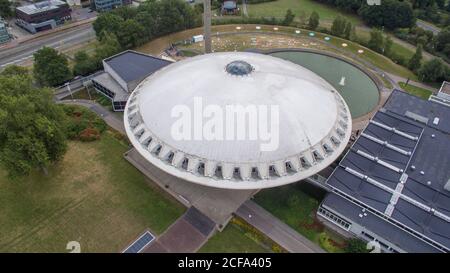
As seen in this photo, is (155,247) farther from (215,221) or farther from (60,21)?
(60,21)

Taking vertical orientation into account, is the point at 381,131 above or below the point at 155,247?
above

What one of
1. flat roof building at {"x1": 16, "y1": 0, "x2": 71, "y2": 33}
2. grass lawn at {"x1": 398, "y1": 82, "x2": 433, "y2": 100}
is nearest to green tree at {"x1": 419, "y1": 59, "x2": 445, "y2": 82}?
grass lawn at {"x1": 398, "y1": 82, "x2": 433, "y2": 100}

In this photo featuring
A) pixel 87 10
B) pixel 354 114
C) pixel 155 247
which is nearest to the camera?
pixel 155 247

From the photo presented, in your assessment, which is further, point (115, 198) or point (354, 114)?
point (354, 114)

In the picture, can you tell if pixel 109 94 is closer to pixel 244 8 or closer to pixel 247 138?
pixel 247 138

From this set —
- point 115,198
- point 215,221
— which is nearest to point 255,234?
point 215,221
